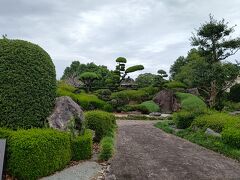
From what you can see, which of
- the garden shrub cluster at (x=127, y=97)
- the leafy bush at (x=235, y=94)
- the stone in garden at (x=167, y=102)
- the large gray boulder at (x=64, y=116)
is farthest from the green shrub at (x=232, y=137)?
the leafy bush at (x=235, y=94)

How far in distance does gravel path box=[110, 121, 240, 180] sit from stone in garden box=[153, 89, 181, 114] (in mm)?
14325

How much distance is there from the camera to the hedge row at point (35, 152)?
6.04 m

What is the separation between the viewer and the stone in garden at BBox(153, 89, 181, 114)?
25.8 metres

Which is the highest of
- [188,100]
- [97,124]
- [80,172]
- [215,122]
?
[188,100]

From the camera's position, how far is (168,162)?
316 inches

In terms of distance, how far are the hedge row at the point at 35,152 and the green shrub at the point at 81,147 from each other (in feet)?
1.68

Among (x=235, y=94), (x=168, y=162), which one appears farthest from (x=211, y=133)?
(x=235, y=94)

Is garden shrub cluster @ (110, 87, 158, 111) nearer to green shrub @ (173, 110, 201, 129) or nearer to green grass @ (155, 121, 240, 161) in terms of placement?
green shrub @ (173, 110, 201, 129)

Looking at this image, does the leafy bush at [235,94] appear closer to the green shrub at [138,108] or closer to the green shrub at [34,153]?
the green shrub at [138,108]

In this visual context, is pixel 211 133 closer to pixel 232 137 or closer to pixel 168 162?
pixel 232 137

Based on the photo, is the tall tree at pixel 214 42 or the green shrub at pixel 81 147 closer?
the green shrub at pixel 81 147

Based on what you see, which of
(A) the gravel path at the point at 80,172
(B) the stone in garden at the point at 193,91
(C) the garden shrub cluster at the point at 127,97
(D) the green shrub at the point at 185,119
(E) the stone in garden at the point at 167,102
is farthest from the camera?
(B) the stone in garden at the point at 193,91

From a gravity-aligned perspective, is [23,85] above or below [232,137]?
above

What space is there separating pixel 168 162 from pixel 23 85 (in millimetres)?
3827
